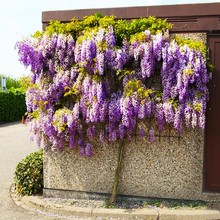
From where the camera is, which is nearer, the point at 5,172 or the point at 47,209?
the point at 47,209

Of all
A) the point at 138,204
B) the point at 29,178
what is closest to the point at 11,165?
the point at 29,178

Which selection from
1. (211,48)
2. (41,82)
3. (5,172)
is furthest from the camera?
(5,172)

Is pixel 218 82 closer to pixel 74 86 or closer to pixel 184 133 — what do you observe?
pixel 184 133

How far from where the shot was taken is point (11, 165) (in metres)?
9.31

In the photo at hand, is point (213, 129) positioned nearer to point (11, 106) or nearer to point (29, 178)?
point (29, 178)

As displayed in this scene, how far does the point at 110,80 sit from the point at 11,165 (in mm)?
4982

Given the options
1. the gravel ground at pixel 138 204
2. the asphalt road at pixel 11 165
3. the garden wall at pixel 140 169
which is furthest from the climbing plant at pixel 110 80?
the asphalt road at pixel 11 165

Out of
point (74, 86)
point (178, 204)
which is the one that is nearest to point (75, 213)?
point (178, 204)

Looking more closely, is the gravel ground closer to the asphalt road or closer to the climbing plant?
the asphalt road

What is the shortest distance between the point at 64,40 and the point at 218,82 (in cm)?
254

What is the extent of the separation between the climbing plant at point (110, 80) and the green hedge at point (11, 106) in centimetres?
1547

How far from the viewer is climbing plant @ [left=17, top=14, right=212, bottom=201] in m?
5.21

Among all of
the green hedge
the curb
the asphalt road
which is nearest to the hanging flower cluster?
the curb

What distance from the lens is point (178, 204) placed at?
5.57m
